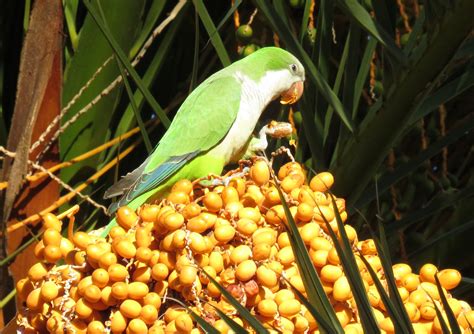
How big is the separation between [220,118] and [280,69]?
29cm

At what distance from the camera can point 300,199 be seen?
6.11ft

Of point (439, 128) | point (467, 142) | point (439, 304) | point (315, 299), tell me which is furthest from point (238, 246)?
point (467, 142)

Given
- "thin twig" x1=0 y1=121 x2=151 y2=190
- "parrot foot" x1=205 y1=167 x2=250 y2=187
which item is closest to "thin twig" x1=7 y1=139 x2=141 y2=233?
"thin twig" x1=0 y1=121 x2=151 y2=190

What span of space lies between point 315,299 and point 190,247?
26cm

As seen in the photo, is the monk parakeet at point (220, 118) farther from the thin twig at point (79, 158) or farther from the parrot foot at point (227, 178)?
the parrot foot at point (227, 178)

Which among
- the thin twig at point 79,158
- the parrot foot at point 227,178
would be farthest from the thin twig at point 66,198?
the parrot foot at point 227,178

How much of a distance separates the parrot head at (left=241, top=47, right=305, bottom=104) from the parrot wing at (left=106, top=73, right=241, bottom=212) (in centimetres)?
10

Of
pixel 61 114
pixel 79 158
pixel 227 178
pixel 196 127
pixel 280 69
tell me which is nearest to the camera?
pixel 227 178

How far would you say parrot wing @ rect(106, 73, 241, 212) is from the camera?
279 cm

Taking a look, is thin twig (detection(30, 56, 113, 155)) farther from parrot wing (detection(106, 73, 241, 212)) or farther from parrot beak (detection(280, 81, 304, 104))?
parrot beak (detection(280, 81, 304, 104))

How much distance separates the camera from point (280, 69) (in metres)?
3.19

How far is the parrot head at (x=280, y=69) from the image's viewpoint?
3.10 metres

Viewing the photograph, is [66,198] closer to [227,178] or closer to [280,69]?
[227,178]

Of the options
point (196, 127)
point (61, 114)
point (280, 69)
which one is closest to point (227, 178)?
point (61, 114)
